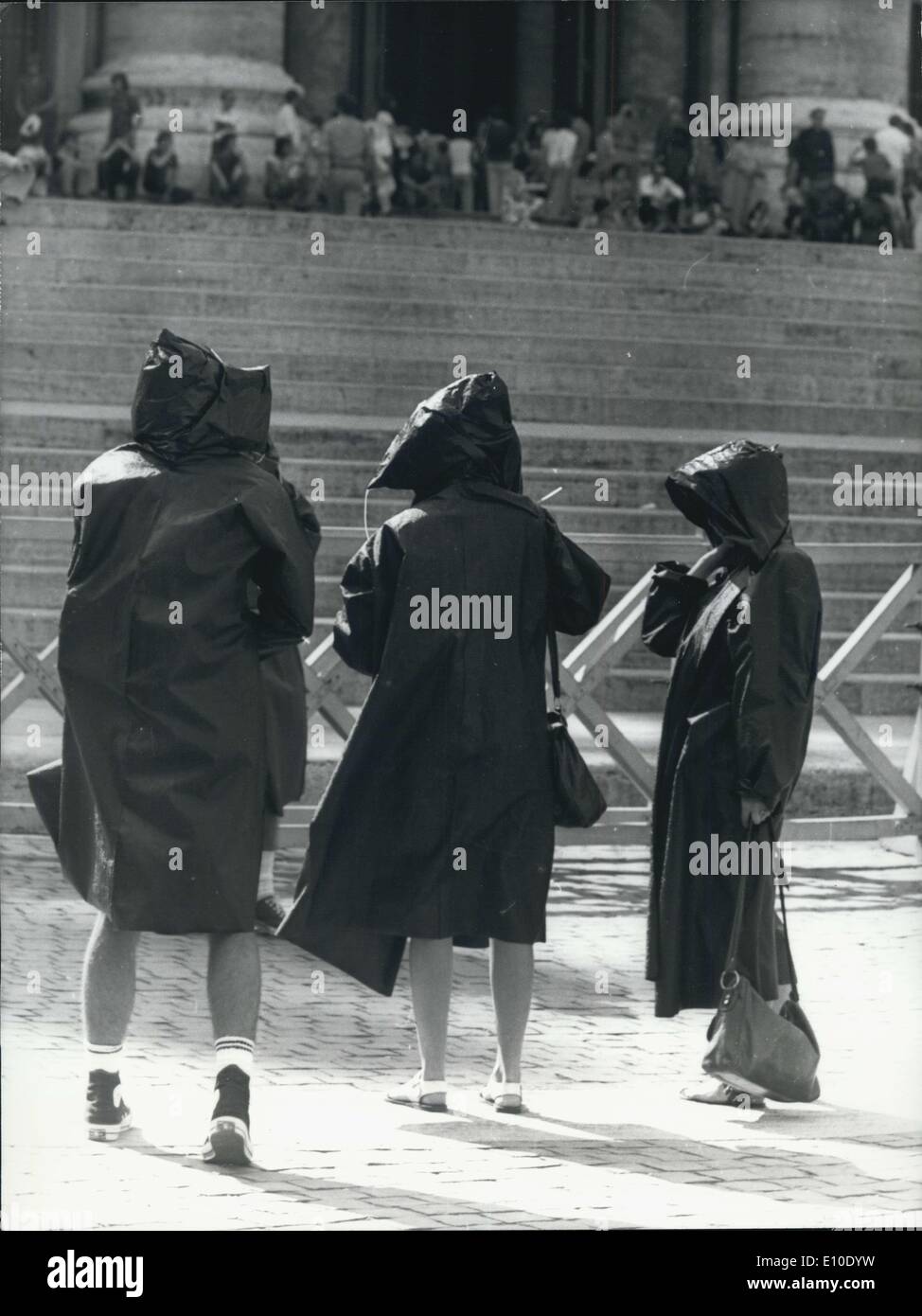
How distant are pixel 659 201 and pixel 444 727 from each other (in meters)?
19.9

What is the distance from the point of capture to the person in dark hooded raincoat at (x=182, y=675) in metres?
5.78

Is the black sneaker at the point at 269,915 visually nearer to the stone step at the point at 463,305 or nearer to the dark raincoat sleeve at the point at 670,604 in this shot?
the dark raincoat sleeve at the point at 670,604

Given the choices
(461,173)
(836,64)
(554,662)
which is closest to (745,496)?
(554,662)

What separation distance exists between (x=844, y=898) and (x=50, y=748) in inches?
144

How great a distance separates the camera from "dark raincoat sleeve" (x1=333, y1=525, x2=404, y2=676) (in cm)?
632

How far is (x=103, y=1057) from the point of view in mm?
6012

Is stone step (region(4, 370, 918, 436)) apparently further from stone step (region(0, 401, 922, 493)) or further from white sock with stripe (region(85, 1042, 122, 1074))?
white sock with stripe (region(85, 1042, 122, 1074))

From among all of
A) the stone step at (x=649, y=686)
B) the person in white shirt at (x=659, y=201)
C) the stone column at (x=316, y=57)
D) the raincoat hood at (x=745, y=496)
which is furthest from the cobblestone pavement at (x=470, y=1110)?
the stone column at (x=316, y=57)

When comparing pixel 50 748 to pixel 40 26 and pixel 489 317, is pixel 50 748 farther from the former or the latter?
pixel 40 26

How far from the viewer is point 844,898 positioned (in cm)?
976

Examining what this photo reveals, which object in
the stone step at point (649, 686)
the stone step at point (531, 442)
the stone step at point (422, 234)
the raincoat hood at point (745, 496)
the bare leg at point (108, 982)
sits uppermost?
the stone step at point (422, 234)

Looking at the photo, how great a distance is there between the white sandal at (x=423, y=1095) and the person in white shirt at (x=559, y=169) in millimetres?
20325

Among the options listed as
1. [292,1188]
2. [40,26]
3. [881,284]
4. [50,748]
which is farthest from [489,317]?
[292,1188]

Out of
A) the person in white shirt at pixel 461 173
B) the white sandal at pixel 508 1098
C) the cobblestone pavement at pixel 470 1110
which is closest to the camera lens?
the cobblestone pavement at pixel 470 1110
